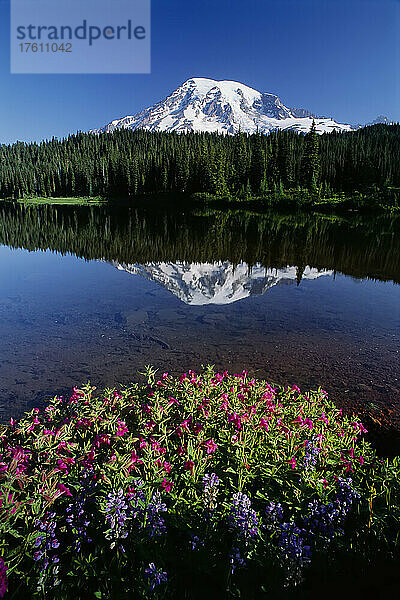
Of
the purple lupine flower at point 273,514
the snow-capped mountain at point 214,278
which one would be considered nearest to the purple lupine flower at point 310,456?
the purple lupine flower at point 273,514

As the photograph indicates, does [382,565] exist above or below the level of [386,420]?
above

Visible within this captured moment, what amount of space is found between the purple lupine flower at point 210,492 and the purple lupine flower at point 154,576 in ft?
3.14

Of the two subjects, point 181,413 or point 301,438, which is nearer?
point 301,438

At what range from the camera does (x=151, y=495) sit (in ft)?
12.7

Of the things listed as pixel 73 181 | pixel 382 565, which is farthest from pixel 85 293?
pixel 73 181

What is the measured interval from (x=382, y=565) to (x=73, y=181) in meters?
162

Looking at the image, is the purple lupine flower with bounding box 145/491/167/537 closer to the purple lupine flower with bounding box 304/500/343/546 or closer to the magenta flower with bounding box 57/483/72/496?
the magenta flower with bounding box 57/483/72/496

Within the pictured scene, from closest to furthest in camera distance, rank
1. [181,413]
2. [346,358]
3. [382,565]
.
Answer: [382,565] < [181,413] < [346,358]

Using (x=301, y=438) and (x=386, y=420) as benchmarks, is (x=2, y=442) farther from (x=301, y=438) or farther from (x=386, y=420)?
(x=386, y=420)

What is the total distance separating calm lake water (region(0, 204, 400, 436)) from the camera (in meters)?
9.01

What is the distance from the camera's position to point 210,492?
388 cm

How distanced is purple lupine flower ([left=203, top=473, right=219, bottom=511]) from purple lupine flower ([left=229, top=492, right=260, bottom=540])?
0.33 m

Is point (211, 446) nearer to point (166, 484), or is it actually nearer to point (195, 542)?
point (166, 484)

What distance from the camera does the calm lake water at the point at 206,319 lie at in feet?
29.6
